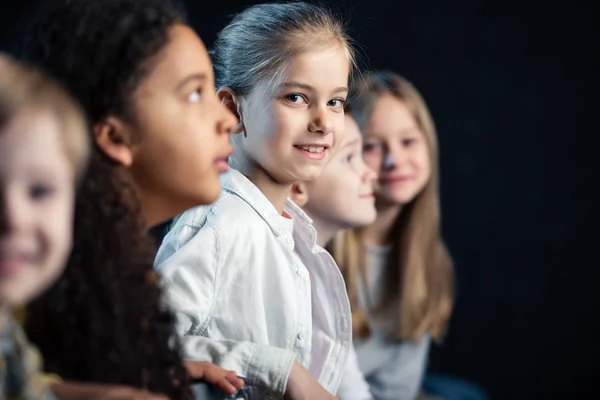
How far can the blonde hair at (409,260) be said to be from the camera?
2135 millimetres

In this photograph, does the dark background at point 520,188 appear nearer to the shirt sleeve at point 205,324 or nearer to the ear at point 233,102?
the ear at point 233,102

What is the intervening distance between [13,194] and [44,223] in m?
0.04

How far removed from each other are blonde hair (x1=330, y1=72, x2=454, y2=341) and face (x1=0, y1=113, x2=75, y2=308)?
1.26 meters

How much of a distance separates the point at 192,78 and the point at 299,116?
288 millimetres

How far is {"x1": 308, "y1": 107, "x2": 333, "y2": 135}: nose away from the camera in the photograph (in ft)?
4.39

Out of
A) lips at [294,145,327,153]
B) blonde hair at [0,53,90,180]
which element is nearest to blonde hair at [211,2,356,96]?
lips at [294,145,327,153]

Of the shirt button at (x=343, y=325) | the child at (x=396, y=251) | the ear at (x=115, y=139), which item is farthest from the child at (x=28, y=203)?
the child at (x=396, y=251)

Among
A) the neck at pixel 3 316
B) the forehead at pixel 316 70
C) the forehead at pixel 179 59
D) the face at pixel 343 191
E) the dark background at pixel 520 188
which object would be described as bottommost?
the dark background at pixel 520 188

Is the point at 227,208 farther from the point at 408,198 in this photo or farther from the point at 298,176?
the point at 408,198

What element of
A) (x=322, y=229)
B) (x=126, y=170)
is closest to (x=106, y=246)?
(x=126, y=170)

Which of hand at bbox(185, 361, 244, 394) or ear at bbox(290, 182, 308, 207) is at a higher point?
ear at bbox(290, 182, 308, 207)

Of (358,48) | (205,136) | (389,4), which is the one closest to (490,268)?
(389,4)

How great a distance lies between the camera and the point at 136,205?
3.41ft

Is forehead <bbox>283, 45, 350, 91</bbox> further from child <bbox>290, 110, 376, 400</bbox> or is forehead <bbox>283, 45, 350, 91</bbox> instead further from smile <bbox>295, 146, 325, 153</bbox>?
child <bbox>290, 110, 376, 400</bbox>
